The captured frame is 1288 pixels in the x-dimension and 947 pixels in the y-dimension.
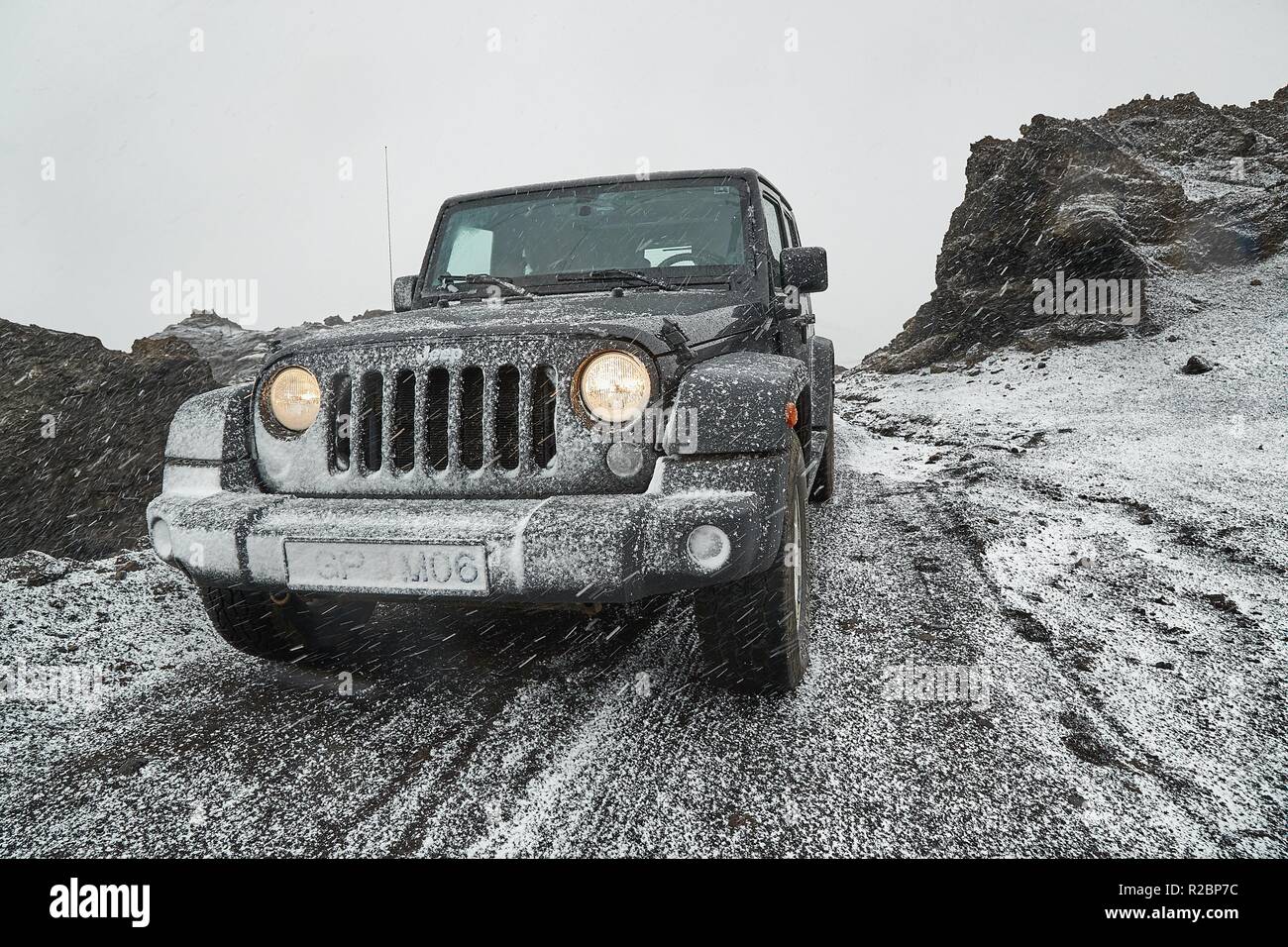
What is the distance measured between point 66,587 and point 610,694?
2.58 m

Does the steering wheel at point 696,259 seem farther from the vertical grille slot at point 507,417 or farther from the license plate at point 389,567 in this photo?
the license plate at point 389,567

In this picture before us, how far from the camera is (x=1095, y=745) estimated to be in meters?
1.91

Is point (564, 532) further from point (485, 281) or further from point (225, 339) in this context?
point (225, 339)

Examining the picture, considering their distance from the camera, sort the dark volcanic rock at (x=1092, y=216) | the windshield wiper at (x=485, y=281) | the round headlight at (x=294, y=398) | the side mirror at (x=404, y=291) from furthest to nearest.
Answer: the dark volcanic rock at (x=1092, y=216), the side mirror at (x=404, y=291), the windshield wiper at (x=485, y=281), the round headlight at (x=294, y=398)

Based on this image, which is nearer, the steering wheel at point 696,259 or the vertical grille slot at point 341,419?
the vertical grille slot at point 341,419

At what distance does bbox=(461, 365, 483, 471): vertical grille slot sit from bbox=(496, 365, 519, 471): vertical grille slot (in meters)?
0.06

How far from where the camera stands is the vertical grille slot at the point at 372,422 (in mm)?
2172

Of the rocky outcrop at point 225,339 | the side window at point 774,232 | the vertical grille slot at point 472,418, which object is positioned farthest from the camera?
the rocky outcrop at point 225,339

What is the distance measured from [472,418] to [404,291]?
69.8 inches

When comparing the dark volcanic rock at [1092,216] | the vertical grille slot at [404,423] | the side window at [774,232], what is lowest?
the vertical grille slot at [404,423]

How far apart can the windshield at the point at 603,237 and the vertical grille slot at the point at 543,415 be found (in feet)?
3.55

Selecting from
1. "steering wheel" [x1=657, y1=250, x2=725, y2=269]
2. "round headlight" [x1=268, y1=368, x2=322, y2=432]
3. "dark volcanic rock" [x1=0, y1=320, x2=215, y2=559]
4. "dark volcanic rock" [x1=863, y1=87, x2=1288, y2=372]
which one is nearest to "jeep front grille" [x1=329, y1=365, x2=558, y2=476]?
"round headlight" [x1=268, y1=368, x2=322, y2=432]

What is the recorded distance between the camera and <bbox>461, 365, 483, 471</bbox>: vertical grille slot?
211 cm

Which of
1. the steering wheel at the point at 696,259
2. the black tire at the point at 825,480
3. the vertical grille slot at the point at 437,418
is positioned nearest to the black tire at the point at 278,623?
the vertical grille slot at the point at 437,418
